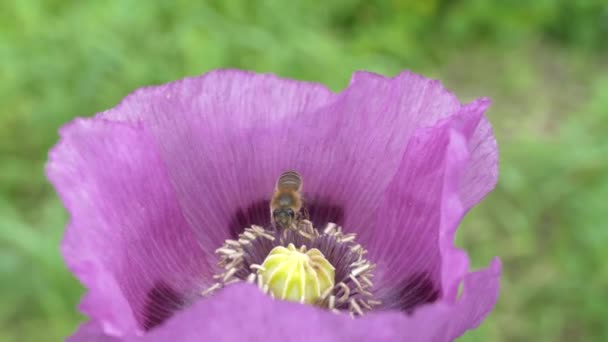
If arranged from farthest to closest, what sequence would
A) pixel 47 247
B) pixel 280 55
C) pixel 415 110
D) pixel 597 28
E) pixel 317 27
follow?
pixel 597 28, pixel 317 27, pixel 280 55, pixel 47 247, pixel 415 110

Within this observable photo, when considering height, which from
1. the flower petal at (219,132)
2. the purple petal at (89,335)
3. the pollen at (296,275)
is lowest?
the purple petal at (89,335)

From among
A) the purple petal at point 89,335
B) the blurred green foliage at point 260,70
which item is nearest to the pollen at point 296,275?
the purple petal at point 89,335

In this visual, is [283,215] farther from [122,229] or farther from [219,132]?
[122,229]

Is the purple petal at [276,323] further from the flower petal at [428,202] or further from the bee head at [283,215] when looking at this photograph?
the bee head at [283,215]

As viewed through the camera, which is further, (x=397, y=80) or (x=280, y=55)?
(x=280, y=55)

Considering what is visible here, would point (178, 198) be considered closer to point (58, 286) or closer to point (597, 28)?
point (58, 286)

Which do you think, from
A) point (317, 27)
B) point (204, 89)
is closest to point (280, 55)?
point (317, 27)

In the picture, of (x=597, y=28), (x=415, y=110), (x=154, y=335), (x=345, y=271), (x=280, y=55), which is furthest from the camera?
(x=597, y=28)

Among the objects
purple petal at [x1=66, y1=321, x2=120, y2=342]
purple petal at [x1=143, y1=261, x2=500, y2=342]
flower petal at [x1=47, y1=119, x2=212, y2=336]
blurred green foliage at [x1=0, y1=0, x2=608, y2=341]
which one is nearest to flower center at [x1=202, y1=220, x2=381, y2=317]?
flower petal at [x1=47, y1=119, x2=212, y2=336]
